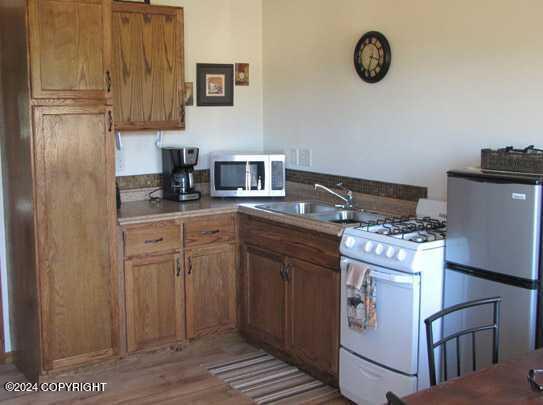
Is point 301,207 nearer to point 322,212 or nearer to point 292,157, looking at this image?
point 322,212

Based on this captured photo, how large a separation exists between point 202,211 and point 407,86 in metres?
1.44

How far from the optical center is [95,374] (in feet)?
12.8

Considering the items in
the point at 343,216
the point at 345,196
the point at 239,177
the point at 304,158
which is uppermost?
the point at 304,158

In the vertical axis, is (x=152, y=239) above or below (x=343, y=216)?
below

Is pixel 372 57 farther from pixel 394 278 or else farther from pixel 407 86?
pixel 394 278

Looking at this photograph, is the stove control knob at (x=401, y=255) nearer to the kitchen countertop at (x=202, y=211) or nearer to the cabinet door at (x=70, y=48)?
the kitchen countertop at (x=202, y=211)

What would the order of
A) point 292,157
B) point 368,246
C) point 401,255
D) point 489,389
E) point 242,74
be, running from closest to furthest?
1. point 489,389
2. point 401,255
3. point 368,246
4. point 292,157
5. point 242,74

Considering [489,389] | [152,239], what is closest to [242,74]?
[152,239]

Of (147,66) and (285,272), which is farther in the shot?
(147,66)

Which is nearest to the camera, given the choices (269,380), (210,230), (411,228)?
(411,228)

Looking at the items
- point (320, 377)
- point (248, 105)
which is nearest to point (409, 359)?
point (320, 377)

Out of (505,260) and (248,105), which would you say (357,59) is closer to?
(248,105)

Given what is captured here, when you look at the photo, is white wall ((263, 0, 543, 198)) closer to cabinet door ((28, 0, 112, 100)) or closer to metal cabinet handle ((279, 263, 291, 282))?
metal cabinet handle ((279, 263, 291, 282))

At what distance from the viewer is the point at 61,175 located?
365 centimetres
